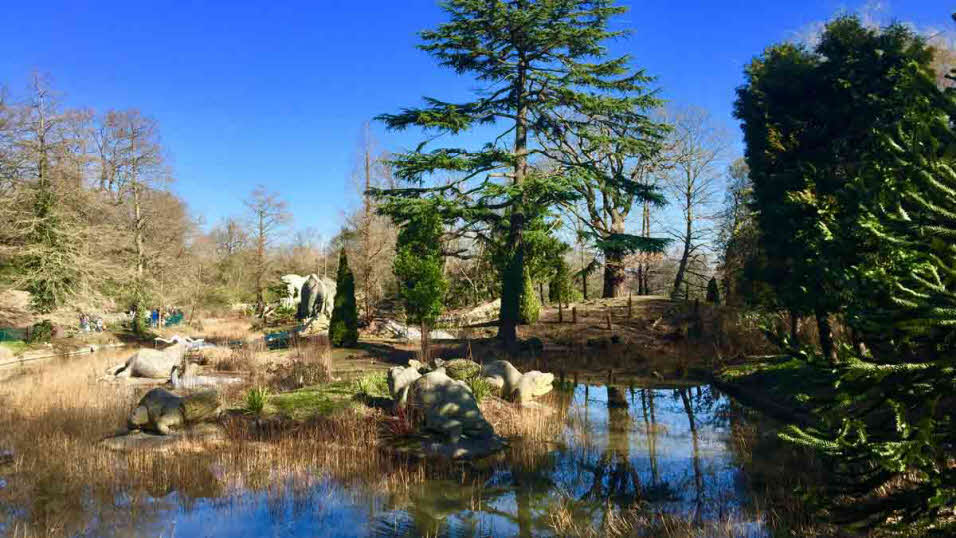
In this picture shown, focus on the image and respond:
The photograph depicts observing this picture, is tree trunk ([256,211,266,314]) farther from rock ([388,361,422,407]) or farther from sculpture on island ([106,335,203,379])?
rock ([388,361,422,407])

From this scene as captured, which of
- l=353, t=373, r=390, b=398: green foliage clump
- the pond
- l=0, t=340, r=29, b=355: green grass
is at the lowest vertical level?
the pond

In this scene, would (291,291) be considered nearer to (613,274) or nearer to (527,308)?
(527,308)

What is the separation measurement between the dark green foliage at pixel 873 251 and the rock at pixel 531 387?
4910 millimetres

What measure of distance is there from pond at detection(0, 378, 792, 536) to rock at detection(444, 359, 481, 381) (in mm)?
2747

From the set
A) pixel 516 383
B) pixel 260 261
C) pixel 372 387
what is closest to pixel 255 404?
pixel 372 387

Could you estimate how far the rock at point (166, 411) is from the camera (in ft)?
29.2

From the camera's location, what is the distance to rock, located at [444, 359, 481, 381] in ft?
37.1

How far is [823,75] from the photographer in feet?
41.6

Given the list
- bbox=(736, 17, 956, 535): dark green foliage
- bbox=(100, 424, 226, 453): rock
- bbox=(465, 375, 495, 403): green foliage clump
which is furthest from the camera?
bbox=(465, 375, 495, 403): green foliage clump

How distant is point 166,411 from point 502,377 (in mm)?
5803

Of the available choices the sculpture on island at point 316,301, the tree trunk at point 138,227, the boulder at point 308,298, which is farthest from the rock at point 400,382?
the tree trunk at point 138,227

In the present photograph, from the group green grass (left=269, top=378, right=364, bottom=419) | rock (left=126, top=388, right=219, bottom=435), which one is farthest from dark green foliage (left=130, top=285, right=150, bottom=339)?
rock (left=126, top=388, right=219, bottom=435)

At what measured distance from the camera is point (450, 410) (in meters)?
8.93

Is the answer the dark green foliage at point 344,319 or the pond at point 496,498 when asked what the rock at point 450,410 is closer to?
the pond at point 496,498
